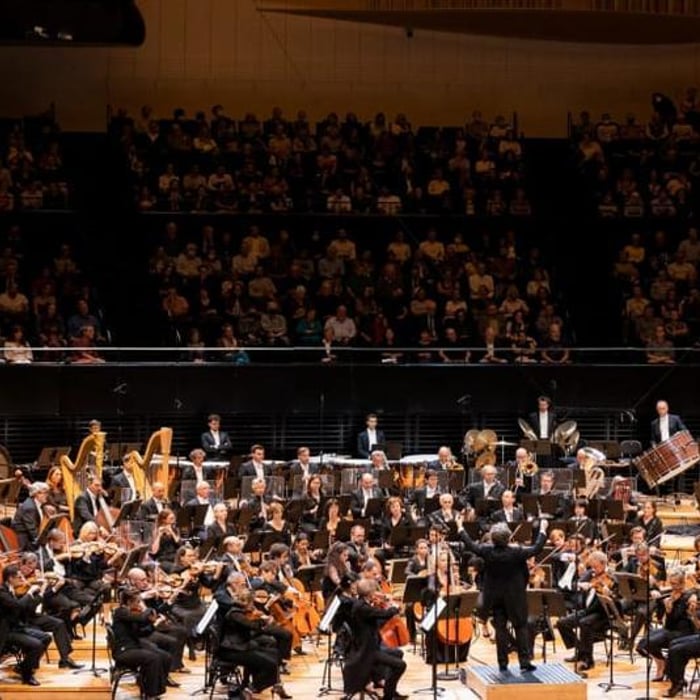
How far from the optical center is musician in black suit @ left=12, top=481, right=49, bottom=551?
50.9 feet

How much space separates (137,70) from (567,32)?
6.77 meters

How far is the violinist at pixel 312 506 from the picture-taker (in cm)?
1684

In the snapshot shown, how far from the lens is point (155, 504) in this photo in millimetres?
16297

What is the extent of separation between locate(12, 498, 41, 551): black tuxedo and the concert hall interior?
0.09 ft

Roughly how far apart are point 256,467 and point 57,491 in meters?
2.40

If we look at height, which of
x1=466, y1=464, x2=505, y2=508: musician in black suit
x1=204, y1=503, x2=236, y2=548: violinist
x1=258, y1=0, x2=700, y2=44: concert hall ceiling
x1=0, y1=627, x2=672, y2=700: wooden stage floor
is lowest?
x1=0, y1=627, x2=672, y2=700: wooden stage floor

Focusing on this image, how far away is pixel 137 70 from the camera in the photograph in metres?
25.1

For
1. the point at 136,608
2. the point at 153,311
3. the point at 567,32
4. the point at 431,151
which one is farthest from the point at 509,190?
the point at 136,608

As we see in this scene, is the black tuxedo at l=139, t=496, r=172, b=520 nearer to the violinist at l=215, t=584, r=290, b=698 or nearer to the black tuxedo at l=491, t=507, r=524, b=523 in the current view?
the violinist at l=215, t=584, r=290, b=698

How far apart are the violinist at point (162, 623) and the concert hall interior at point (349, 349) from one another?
0.04 meters

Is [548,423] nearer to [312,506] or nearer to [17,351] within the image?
[312,506]

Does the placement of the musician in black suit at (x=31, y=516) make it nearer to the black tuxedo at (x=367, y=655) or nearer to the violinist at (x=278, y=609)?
the violinist at (x=278, y=609)

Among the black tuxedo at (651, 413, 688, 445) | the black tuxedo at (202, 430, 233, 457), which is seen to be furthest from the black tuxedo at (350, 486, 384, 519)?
the black tuxedo at (651, 413, 688, 445)

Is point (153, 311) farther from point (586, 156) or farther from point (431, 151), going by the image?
point (586, 156)
